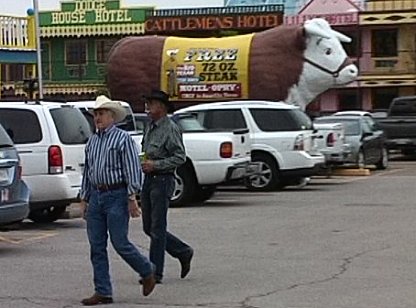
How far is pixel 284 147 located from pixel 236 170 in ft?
9.74

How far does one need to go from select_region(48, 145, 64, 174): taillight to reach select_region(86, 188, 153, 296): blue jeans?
5.66 meters

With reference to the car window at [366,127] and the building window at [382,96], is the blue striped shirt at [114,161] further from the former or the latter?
the building window at [382,96]

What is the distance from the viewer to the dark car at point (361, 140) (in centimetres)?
2769

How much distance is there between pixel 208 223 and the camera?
17.0 meters

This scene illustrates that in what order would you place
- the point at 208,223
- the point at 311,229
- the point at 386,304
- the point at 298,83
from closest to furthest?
the point at 386,304 < the point at 311,229 < the point at 208,223 < the point at 298,83

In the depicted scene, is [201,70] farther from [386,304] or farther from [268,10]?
[386,304]

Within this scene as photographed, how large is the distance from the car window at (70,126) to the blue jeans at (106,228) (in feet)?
19.7

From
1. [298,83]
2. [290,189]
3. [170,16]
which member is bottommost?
[290,189]

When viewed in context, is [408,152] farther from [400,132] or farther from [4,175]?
[4,175]

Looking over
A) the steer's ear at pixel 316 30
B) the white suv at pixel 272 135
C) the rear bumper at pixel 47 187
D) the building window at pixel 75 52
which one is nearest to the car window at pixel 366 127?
the steer's ear at pixel 316 30

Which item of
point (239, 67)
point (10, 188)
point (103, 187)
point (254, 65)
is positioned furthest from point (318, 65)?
point (103, 187)

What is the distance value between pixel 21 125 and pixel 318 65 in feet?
57.2

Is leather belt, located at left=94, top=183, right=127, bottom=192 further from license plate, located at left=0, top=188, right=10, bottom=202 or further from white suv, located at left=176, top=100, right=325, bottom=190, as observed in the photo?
white suv, located at left=176, top=100, right=325, bottom=190

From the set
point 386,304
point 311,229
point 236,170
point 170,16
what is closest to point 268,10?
point 170,16
